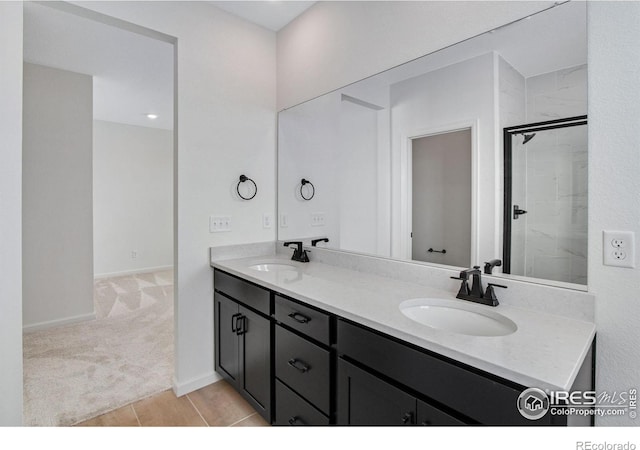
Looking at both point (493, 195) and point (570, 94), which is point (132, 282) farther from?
point (570, 94)

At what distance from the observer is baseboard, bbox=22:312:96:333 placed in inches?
121

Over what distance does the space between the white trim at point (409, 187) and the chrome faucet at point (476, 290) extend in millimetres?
118

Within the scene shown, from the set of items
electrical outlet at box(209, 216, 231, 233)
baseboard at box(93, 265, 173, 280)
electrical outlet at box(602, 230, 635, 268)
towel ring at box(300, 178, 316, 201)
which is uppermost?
towel ring at box(300, 178, 316, 201)

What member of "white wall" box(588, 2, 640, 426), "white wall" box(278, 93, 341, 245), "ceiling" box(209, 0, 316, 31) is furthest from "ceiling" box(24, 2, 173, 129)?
"white wall" box(588, 2, 640, 426)

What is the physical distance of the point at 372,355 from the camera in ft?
3.73

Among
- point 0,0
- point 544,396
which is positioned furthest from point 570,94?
point 0,0

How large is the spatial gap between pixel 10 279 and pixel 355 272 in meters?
1.54

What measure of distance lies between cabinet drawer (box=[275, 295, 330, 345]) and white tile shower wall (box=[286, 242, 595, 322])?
582 millimetres

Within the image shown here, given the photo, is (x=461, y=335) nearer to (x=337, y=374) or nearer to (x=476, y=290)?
(x=476, y=290)

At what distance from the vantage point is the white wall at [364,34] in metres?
1.40

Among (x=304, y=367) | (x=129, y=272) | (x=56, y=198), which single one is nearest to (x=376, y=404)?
(x=304, y=367)

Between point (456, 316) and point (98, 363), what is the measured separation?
2641 millimetres

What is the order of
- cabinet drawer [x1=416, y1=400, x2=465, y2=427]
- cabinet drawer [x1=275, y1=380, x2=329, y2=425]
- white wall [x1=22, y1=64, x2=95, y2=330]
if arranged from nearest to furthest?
cabinet drawer [x1=416, y1=400, x2=465, y2=427]
cabinet drawer [x1=275, y1=380, x2=329, y2=425]
white wall [x1=22, y1=64, x2=95, y2=330]

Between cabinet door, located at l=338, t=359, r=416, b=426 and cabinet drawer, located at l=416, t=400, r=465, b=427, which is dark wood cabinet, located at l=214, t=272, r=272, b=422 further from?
A: cabinet drawer, located at l=416, t=400, r=465, b=427
